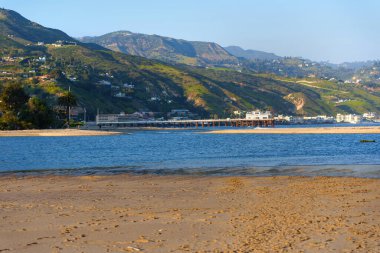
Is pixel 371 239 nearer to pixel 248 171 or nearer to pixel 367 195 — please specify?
pixel 367 195

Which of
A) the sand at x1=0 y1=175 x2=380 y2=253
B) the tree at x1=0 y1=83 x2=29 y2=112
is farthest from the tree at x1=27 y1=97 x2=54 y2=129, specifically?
Answer: the sand at x1=0 y1=175 x2=380 y2=253

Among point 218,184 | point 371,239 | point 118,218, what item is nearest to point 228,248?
point 371,239

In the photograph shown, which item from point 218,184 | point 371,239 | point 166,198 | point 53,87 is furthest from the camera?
point 53,87

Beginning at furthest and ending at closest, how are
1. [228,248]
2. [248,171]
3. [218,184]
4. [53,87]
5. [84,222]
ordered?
1. [53,87]
2. [248,171]
3. [218,184]
4. [84,222]
5. [228,248]

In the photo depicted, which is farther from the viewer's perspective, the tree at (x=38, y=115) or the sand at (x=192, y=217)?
the tree at (x=38, y=115)

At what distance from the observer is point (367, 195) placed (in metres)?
21.1

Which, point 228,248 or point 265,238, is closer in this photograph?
point 228,248

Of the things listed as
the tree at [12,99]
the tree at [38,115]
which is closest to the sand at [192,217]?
the tree at [12,99]

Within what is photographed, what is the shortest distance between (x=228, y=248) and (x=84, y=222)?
5357mm

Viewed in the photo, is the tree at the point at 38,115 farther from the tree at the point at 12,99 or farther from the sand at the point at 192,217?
the sand at the point at 192,217

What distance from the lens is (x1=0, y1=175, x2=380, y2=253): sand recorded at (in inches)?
497

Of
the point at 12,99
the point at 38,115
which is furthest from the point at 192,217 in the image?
the point at 38,115

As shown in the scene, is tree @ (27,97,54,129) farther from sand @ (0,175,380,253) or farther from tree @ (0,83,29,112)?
sand @ (0,175,380,253)

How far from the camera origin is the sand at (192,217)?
12.6m
